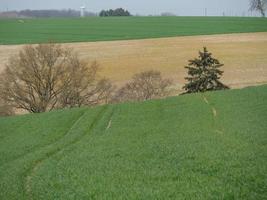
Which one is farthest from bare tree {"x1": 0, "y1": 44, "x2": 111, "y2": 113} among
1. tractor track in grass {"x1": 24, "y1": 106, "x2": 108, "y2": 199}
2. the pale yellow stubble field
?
tractor track in grass {"x1": 24, "y1": 106, "x2": 108, "y2": 199}

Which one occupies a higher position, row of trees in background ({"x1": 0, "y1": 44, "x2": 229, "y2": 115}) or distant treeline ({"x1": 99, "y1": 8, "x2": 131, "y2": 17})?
distant treeline ({"x1": 99, "y1": 8, "x2": 131, "y2": 17})

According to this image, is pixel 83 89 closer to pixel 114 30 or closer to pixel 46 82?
pixel 46 82

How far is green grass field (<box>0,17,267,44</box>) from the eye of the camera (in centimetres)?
8775

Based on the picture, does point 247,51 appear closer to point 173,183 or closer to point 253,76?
point 253,76

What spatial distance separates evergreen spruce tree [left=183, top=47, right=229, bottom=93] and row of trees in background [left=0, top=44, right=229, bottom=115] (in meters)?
0.09

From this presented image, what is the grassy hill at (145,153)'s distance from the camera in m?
12.8

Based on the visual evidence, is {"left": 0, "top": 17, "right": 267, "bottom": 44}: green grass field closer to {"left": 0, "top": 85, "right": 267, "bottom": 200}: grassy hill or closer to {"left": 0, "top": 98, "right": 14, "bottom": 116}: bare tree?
{"left": 0, "top": 98, "right": 14, "bottom": 116}: bare tree

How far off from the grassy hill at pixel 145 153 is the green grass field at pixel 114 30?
57.7m

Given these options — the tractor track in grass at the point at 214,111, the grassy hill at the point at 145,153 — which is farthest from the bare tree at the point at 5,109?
the tractor track in grass at the point at 214,111

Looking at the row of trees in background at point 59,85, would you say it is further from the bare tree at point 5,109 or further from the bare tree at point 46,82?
the bare tree at point 5,109

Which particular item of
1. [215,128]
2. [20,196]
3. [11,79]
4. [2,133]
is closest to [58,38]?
[11,79]

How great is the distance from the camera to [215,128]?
19984 mm

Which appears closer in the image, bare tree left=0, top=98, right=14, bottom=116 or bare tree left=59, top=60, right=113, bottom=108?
bare tree left=0, top=98, right=14, bottom=116

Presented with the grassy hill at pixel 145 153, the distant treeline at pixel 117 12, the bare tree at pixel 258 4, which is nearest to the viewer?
the grassy hill at pixel 145 153
